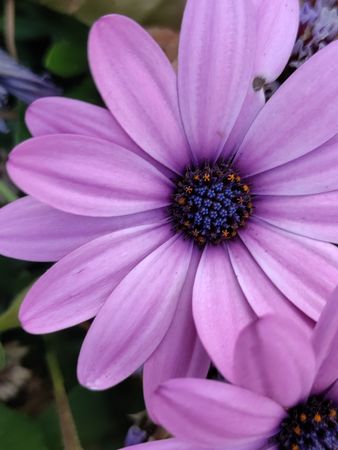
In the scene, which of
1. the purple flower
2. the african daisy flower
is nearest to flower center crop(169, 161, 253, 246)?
the african daisy flower

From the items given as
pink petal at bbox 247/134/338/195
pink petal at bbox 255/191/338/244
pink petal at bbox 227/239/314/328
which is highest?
pink petal at bbox 247/134/338/195

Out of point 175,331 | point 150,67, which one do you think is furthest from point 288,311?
point 150,67

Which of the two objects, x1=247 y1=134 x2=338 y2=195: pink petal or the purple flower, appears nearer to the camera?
the purple flower

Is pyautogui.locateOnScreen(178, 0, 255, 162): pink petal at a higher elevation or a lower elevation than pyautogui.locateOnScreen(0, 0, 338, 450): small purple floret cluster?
higher

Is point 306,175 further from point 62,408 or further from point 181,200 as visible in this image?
point 62,408

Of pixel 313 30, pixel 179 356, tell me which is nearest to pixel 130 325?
pixel 179 356

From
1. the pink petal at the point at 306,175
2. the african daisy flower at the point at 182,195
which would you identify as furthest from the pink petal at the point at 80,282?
the pink petal at the point at 306,175

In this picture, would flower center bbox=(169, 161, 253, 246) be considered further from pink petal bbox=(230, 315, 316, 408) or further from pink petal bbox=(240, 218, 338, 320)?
pink petal bbox=(230, 315, 316, 408)
